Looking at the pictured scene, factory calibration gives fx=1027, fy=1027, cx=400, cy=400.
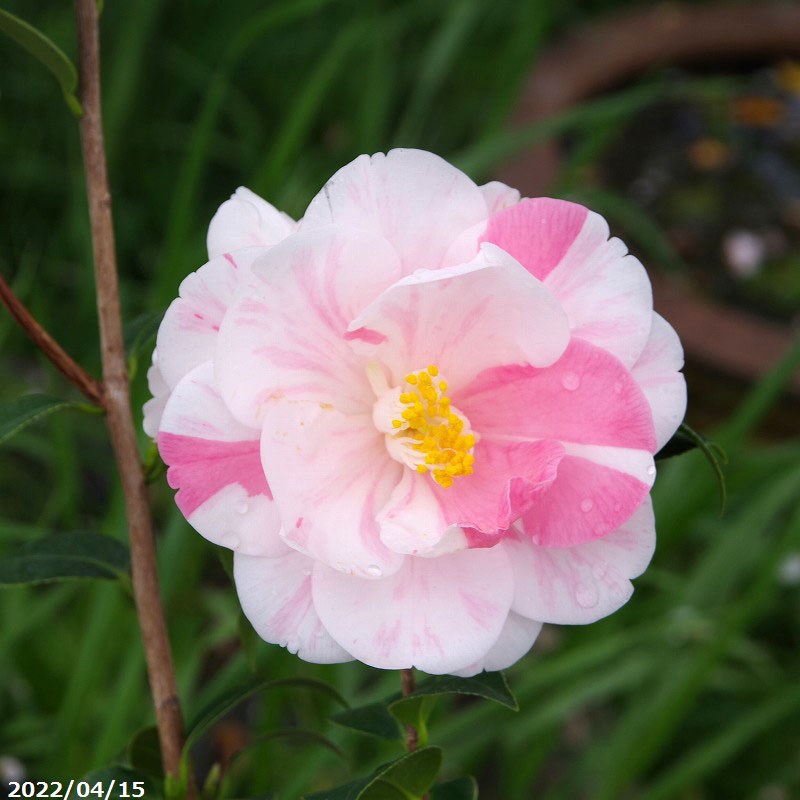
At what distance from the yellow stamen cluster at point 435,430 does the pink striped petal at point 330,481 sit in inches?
1.0

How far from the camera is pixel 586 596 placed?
1.54 ft

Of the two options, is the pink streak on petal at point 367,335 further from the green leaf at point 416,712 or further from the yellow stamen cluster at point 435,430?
the green leaf at point 416,712

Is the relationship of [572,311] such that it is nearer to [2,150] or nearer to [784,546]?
[784,546]

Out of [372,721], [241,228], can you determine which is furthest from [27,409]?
[372,721]

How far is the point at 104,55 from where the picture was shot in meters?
1.77

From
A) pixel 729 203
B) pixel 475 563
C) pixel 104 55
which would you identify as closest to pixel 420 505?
pixel 475 563

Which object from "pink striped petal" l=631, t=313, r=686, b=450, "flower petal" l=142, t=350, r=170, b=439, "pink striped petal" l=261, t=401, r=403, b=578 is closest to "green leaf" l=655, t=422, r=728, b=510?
"pink striped petal" l=631, t=313, r=686, b=450

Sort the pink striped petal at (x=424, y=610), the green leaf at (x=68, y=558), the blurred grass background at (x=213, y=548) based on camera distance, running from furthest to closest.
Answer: the blurred grass background at (x=213, y=548)
the green leaf at (x=68, y=558)
the pink striped petal at (x=424, y=610)

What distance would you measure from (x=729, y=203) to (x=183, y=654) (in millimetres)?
1480

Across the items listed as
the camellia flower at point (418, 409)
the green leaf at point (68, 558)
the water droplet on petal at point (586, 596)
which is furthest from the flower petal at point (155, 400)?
the water droplet on petal at point (586, 596)

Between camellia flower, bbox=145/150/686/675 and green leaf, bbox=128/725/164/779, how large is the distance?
5.8 inches

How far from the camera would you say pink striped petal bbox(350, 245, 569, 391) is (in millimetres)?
454

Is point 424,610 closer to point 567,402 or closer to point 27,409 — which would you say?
point 567,402

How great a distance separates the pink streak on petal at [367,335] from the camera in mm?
488
